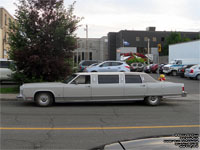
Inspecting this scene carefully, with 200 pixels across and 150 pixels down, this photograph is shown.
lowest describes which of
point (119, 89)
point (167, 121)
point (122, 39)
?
point (167, 121)

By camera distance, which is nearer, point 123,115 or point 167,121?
point 167,121

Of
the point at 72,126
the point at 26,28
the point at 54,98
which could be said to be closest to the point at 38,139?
the point at 72,126

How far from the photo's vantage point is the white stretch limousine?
11.1 m

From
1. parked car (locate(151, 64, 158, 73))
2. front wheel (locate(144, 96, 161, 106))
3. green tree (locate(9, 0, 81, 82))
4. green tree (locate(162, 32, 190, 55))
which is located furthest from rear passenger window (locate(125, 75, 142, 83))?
green tree (locate(162, 32, 190, 55))

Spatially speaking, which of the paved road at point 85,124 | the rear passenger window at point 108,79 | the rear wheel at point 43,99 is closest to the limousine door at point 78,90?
the paved road at point 85,124

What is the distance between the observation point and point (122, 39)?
72.2m

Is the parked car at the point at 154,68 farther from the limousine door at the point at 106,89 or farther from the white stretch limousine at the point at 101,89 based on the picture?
the limousine door at the point at 106,89

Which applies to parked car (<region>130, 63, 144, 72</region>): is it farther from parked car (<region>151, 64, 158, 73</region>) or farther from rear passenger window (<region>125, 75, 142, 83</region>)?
rear passenger window (<region>125, 75, 142, 83</region>)

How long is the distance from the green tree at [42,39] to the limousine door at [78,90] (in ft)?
11.8

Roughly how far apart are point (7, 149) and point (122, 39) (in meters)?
68.2

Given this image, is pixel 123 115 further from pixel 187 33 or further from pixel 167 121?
pixel 187 33

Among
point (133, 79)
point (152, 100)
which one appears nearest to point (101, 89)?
point (133, 79)

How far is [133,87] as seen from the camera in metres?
11.5

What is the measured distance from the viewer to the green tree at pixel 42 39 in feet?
47.2
